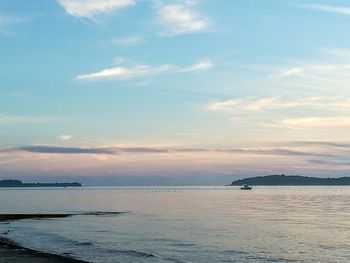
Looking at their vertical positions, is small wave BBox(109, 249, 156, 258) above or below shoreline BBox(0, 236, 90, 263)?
below

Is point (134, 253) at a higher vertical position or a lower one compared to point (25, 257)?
lower

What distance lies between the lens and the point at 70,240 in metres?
51.3

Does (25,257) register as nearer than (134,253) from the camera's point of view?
Yes

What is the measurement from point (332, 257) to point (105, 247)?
62.0 feet

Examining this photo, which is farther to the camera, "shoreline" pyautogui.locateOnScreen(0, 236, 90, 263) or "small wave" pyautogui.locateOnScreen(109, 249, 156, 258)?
"small wave" pyautogui.locateOnScreen(109, 249, 156, 258)

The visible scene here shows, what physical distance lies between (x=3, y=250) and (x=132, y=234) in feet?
70.4

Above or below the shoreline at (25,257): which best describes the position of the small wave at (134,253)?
below

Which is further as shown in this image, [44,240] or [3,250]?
[44,240]

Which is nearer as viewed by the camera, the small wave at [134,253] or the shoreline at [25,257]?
the shoreline at [25,257]

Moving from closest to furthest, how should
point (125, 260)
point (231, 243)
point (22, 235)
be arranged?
point (125, 260) → point (231, 243) → point (22, 235)

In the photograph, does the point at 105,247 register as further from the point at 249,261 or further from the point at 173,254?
the point at 249,261

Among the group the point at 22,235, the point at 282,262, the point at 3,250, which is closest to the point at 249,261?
the point at 282,262

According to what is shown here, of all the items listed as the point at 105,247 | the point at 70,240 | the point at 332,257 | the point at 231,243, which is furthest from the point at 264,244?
the point at 70,240

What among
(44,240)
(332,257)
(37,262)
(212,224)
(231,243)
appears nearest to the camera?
(37,262)
